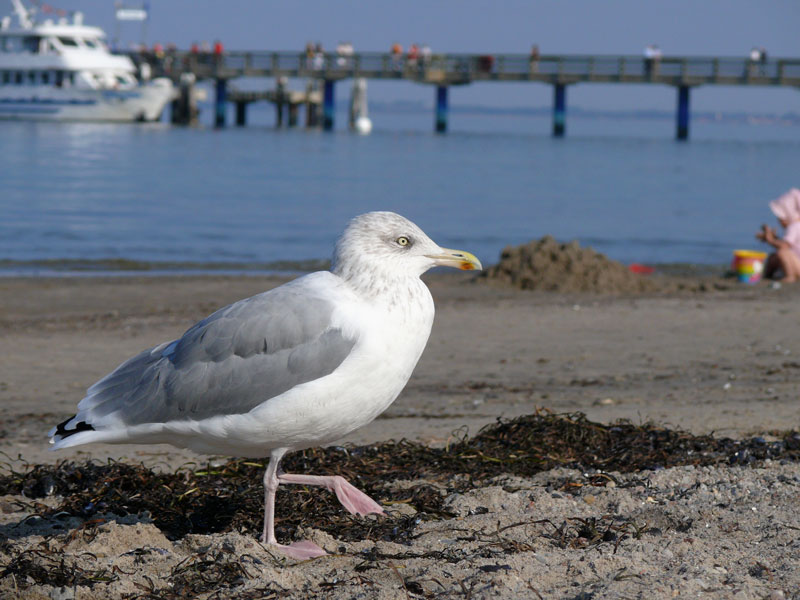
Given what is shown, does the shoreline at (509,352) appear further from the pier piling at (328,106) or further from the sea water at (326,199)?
the pier piling at (328,106)

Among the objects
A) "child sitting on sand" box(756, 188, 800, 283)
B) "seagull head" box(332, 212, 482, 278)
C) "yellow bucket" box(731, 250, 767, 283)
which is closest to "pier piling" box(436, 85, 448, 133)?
"yellow bucket" box(731, 250, 767, 283)

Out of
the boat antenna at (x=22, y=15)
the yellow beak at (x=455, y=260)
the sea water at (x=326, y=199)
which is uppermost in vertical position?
the boat antenna at (x=22, y=15)

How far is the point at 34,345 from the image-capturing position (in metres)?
8.10

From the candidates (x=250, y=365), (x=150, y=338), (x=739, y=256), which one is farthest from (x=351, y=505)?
(x=739, y=256)

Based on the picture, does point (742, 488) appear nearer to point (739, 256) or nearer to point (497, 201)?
point (739, 256)

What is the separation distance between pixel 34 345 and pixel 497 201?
16.2 m

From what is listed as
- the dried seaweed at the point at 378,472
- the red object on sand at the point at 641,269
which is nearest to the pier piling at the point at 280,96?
the red object on sand at the point at 641,269

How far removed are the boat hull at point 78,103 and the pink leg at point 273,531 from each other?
55.0 m

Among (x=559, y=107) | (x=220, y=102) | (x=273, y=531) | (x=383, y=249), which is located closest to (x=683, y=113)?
(x=559, y=107)

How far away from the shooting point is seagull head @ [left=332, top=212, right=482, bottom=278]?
361 cm

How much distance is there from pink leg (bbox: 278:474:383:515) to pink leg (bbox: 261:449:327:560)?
0.15 meters

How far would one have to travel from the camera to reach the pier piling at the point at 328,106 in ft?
194

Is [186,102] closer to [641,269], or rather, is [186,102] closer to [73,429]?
[641,269]

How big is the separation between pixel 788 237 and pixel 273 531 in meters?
9.73
